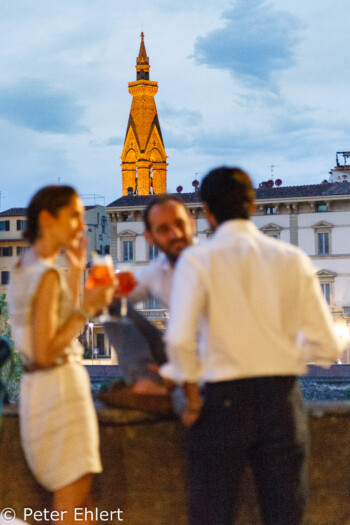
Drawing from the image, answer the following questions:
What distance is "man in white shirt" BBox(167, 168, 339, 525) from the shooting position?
7.66 ft

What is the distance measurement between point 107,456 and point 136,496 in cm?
18

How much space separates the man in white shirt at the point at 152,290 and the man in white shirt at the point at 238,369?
0.37 m

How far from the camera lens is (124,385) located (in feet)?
9.30

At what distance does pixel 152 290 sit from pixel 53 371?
2.35 feet

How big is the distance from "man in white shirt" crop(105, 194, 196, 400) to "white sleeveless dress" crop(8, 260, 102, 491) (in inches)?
12.5

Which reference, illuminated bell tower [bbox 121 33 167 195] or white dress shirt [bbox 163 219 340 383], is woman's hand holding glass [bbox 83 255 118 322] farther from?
illuminated bell tower [bbox 121 33 167 195]

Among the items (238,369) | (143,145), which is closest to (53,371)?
(238,369)

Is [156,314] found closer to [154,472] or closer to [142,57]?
[142,57]

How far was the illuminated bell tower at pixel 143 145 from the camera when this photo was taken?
69562 mm

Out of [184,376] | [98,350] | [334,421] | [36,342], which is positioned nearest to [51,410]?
[36,342]

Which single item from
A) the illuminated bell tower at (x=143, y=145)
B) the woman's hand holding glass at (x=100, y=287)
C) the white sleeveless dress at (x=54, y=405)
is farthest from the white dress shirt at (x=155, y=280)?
the illuminated bell tower at (x=143, y=145)

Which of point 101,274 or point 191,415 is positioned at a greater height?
point 101,274

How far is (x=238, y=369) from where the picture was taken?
2338mm

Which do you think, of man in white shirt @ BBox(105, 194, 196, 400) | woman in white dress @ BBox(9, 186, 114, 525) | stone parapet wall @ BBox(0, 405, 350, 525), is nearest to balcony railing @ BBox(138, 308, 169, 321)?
stone parapet wall @ BBox(0, 405, 350, 525)
